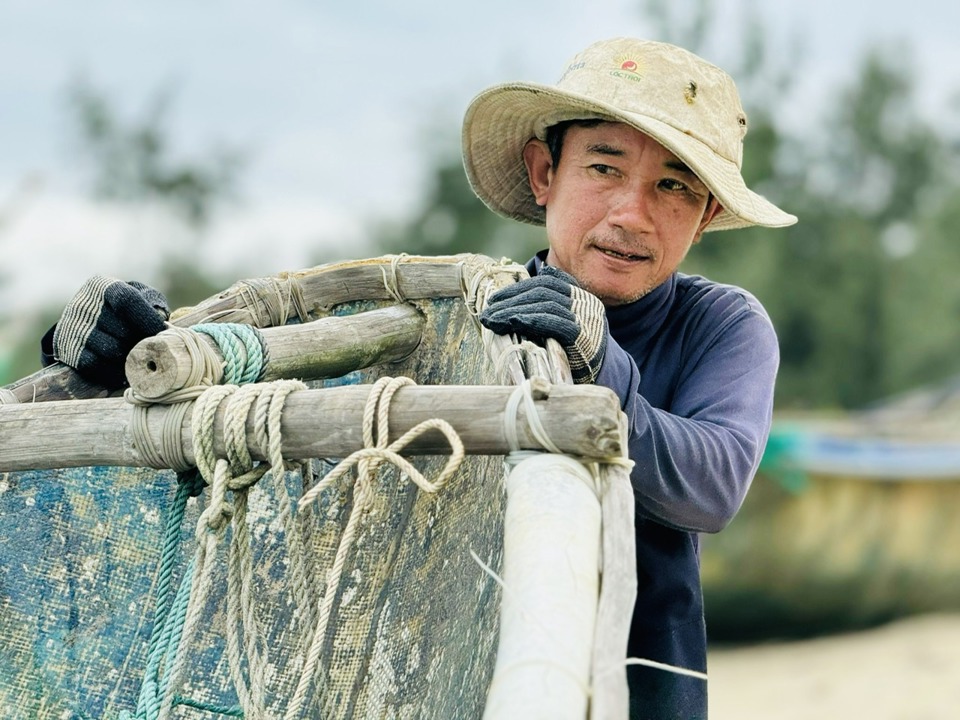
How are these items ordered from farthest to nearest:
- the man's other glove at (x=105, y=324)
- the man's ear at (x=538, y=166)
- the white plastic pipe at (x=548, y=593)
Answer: the man's ear at (x=538, y=166) → the man's other glove at (x=105, y=324) → the white plastic pipe at (x=548, y=593)

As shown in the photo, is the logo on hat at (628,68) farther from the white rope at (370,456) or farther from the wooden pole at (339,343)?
the white rope at (370,456)

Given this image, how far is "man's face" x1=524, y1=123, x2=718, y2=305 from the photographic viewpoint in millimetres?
2020

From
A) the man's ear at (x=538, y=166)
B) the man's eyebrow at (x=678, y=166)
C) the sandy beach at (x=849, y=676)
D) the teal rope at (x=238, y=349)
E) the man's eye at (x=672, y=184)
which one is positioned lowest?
the sandy beach at (x=849, y=676)

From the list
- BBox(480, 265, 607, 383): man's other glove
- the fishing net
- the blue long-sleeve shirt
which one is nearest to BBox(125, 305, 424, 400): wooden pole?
the fishing net

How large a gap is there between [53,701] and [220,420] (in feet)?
2.99

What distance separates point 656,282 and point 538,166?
39cm

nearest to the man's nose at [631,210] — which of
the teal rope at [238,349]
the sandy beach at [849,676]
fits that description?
the teal rope at [238,349]

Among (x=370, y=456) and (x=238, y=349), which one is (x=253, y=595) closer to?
(x=238, y=349)

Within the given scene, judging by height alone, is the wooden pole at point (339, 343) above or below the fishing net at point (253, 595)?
above

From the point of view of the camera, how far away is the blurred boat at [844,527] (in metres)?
8.22

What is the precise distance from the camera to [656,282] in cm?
208

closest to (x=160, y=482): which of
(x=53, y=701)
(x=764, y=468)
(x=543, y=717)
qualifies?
(x=53, y=701)

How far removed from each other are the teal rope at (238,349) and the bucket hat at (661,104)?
0.67 meters

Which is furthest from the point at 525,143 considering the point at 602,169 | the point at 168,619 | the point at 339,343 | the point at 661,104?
the point at 168,619
